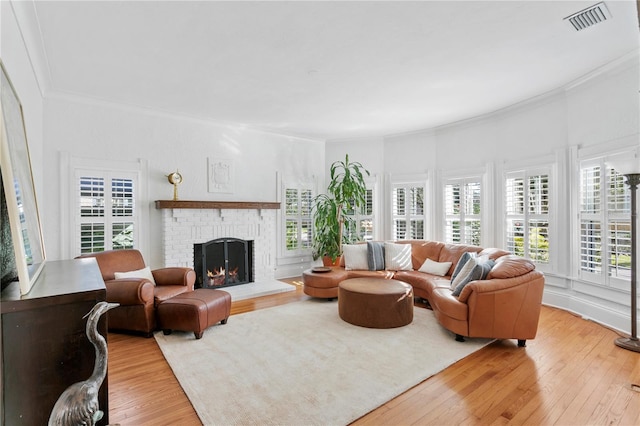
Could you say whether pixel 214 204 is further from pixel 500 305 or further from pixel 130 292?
pixel 500 305

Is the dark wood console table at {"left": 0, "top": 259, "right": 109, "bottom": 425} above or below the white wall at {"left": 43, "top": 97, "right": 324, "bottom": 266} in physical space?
below

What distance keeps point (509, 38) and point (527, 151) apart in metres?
2.36

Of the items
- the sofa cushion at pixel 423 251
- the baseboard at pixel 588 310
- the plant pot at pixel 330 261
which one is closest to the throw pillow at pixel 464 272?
the sofa cushion at pixel 423 251

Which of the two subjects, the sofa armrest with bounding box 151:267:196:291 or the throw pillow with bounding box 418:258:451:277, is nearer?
the sofa armrest with bounding box 151:267:196:291

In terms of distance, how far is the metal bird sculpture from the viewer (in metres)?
1.21

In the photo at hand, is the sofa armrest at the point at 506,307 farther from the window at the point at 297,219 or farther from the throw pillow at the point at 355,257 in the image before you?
the window at the point at 297,219

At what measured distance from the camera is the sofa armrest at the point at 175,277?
4.09 m

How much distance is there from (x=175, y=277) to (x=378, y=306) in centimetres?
262

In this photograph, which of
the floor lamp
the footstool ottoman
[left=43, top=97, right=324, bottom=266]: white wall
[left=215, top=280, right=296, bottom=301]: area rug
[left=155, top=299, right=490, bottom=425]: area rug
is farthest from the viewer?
[left=215, top=280, right=296, bottom=301]: area rug

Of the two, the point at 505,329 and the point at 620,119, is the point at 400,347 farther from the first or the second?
the point at 620,119

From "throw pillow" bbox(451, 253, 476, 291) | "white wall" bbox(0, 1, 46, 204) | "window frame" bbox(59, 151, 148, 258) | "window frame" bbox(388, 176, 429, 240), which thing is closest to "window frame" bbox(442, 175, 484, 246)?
"window frame" bbox(388, 176, 429, 240)

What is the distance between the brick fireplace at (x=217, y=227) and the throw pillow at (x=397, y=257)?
2.18 metres

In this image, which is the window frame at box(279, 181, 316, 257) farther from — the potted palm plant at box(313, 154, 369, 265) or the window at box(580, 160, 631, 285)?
the window at box(580, 160, 631, 285)

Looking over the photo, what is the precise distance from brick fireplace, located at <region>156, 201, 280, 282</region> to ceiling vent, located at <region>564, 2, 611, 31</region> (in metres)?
4.69
